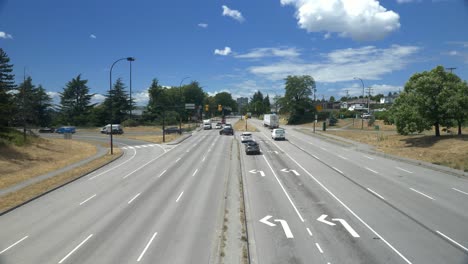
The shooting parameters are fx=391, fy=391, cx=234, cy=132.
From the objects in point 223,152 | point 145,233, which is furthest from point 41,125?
point 145,233

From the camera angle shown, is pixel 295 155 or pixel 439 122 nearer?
pixel 295 155

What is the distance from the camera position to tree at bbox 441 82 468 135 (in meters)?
41.6

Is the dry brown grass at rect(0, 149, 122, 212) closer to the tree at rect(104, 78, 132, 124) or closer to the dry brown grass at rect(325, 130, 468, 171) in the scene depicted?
the dry brown grass at rect(325, 130, 468, 171)

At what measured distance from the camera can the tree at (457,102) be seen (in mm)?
41625

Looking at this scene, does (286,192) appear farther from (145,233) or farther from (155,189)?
(145,233)

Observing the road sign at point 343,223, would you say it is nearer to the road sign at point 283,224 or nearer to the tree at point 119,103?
the road sign at point 283,224

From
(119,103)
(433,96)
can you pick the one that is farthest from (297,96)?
(433,96)

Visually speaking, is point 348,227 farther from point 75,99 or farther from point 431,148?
point 75,99

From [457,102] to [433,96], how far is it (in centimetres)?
275

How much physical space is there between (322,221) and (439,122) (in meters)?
34.5

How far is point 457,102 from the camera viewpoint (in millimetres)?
41594

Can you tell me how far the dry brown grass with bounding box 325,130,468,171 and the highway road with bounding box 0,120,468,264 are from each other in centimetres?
426

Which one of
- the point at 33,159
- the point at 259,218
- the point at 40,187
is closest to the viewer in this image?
the point at 259,218

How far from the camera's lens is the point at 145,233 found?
47.3ft
